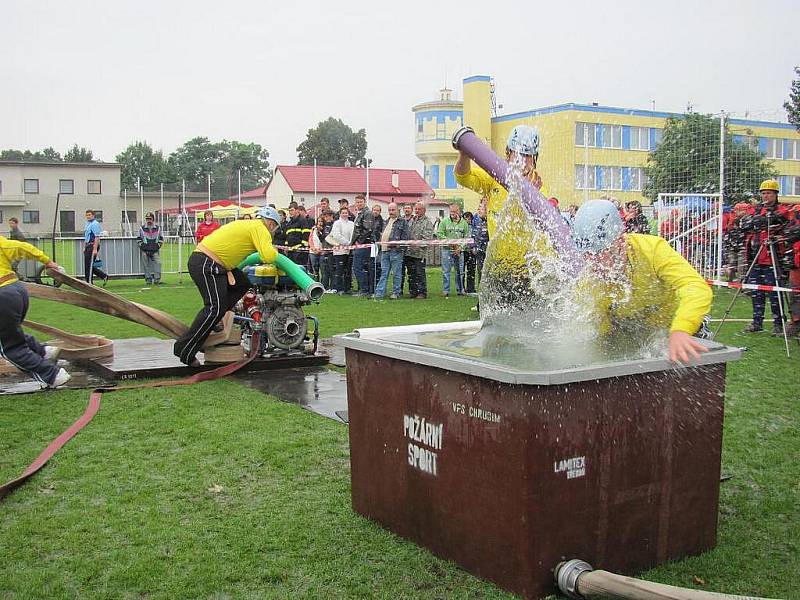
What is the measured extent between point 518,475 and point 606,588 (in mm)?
614

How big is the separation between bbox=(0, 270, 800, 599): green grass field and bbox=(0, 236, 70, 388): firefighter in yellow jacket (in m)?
0.27

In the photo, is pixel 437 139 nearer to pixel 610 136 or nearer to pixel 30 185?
pixel 610 136

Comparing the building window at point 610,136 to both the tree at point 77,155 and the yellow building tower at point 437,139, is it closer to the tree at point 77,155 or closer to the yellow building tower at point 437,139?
the yellow building tower at point 437,139

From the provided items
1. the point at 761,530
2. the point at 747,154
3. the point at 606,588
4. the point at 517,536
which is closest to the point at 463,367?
the point at 517,536

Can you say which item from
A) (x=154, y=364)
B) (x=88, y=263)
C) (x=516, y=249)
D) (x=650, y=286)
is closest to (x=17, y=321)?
(x=154, y=364)

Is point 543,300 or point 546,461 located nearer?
point 546,461

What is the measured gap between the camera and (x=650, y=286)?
183 inches

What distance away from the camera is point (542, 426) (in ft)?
12.6

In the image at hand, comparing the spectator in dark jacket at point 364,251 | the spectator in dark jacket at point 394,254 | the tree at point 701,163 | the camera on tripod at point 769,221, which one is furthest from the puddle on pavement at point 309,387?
the tree at point 701,163

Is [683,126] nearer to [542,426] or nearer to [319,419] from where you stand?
[319,419]

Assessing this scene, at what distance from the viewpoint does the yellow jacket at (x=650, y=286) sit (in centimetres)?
450

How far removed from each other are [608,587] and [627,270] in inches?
70.0

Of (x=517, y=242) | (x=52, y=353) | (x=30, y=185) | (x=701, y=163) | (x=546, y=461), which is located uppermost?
(x=30, y=185)

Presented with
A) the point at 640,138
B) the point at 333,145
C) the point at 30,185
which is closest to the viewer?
the point at 640,138
